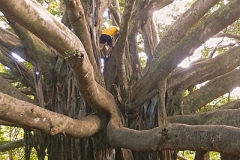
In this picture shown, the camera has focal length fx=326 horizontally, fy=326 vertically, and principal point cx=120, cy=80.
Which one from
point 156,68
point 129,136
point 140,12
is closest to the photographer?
point 129,136

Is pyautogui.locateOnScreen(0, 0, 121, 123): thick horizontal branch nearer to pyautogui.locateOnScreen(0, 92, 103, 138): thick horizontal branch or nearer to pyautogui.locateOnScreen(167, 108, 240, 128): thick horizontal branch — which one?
pyautogui.locateOnScreen(0, 92, 103, 138): thick horizontal branch

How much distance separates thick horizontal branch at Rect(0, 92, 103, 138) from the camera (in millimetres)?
2388

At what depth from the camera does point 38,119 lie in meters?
2.60

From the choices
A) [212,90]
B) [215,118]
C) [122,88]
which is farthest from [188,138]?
[212,90]

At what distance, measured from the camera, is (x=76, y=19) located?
251cm

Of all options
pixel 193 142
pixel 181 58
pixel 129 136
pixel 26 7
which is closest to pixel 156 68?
pixel 181 58

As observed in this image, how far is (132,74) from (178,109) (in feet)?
2.43

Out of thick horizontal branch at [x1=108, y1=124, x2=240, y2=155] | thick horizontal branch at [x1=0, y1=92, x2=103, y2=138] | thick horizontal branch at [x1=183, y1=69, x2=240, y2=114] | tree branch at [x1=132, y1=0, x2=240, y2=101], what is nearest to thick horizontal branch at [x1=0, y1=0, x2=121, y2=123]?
thick horizontal branch at [x1=0, y1=92, x2=103, y2=138]

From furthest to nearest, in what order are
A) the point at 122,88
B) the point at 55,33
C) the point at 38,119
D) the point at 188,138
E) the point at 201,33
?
the point at 122,88, the point at 201,33, the point at 38,119, the point at 188,138, the point at 55,33

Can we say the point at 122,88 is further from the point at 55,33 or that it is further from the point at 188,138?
the point at 55,33

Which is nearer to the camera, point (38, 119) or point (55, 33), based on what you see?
point (55, 33)

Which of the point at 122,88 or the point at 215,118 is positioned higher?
the point at 122,88

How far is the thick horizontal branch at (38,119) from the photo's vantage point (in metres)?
2.39

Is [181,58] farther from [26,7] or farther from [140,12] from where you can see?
[26,7]
